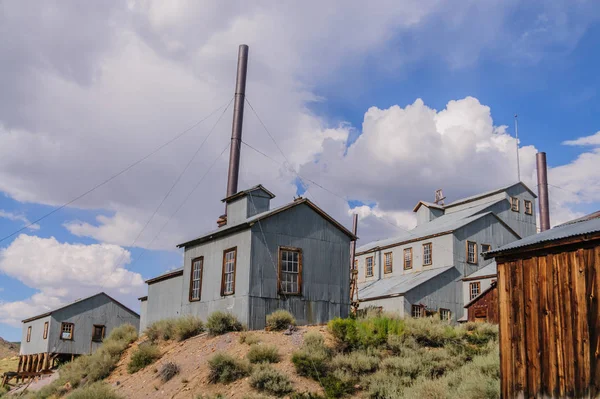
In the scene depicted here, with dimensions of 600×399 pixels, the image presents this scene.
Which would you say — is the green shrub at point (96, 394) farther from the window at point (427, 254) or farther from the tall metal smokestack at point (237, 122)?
the window at point (427, 254)

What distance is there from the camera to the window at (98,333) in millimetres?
46031

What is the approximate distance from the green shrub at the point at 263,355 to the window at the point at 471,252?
22944mm

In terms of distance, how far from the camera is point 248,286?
22859 mm

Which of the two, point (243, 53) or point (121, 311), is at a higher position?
point (243, 53)

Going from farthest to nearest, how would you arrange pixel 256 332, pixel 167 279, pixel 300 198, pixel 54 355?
pixel 54 355
pixel 167 279
pixel 300 198
pixel 256 332

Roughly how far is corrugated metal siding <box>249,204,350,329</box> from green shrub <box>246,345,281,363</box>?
4.04m

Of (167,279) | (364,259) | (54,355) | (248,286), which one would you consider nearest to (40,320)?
(54,355)

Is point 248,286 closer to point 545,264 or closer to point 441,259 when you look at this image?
point 545,264

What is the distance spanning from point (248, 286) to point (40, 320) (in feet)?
99.7

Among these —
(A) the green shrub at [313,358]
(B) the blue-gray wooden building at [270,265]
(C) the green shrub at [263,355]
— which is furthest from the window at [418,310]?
(C) the green shrub at [263,355]

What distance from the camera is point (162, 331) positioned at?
80.3 ft

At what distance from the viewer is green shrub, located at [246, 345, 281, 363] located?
1831cm

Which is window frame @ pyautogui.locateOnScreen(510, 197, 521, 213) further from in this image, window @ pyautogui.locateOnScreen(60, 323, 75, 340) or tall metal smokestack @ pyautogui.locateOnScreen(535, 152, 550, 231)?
window @ pyautogui.locateOnScreen(60, 323, 75, 340)

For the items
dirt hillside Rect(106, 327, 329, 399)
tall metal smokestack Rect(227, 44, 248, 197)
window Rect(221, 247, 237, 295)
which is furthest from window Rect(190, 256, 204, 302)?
tall metal smokestack Rect(227, 44, 248, 197)
